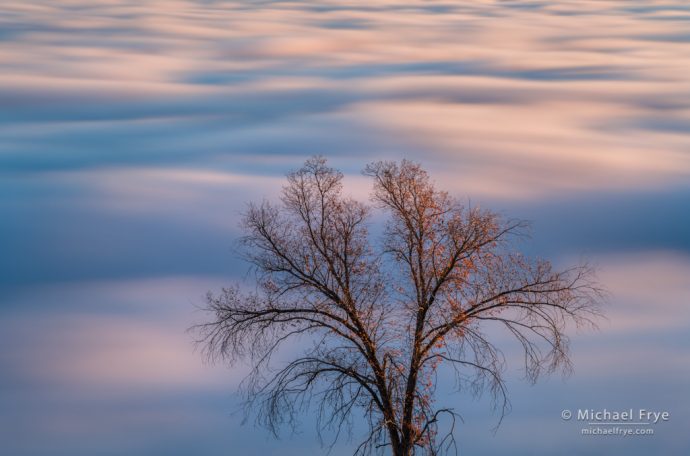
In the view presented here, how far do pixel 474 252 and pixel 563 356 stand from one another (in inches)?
83.9

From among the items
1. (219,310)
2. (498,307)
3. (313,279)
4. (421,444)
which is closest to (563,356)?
(498,307)

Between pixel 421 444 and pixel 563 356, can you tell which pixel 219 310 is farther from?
pixel 563 356

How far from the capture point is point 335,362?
733 inches

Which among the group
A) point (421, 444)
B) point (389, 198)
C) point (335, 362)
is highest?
point (389, 198)

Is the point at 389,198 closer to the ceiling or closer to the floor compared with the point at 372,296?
closer to the ceiling

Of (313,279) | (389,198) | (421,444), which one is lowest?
(421,444)

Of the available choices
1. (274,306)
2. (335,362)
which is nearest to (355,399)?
(335,362)

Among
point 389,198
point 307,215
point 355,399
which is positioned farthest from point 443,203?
point 355,399

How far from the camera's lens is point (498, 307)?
1894 centimetres

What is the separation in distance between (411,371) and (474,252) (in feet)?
7.03

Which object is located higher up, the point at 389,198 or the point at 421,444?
the point at 389,198

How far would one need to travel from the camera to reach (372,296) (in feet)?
62.6

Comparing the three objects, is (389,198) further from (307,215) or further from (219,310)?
(219,310)

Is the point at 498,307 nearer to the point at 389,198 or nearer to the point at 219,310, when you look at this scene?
the point at 389,198
